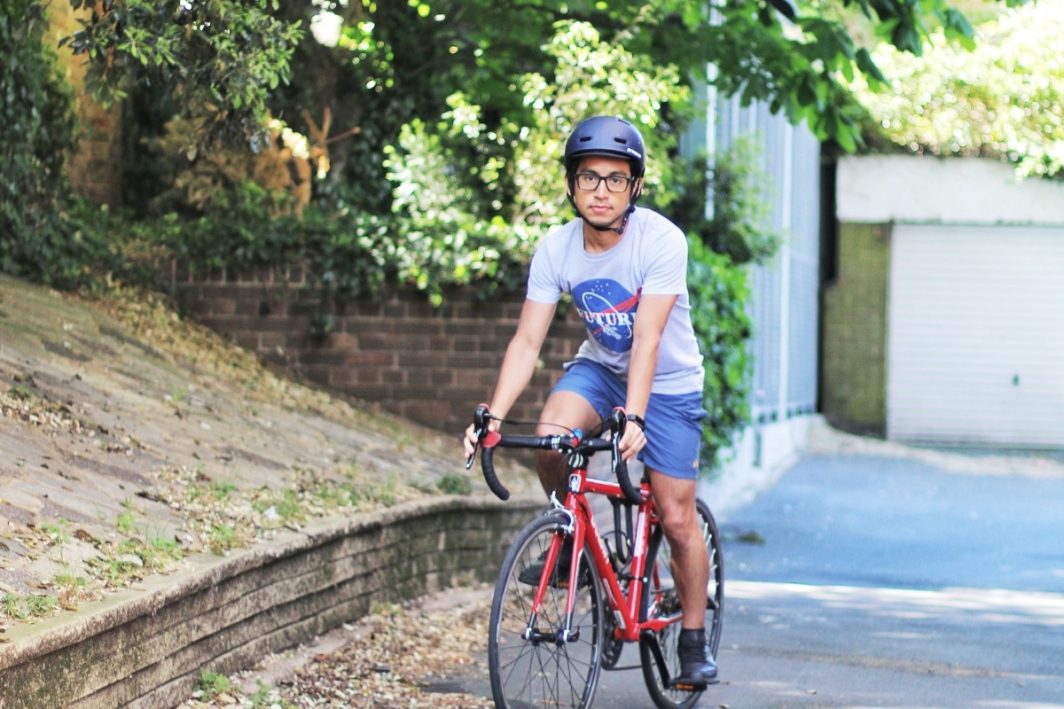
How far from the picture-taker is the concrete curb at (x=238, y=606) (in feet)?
14.6

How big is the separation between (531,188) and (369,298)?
158cm

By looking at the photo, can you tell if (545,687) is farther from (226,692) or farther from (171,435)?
(171,435)

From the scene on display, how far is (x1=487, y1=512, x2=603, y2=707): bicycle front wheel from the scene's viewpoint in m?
5.13

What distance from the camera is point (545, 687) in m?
5.25

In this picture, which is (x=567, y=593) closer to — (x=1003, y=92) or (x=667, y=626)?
(x=667, y=626)

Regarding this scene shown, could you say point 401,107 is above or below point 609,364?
above

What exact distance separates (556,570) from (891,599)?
5009 mm

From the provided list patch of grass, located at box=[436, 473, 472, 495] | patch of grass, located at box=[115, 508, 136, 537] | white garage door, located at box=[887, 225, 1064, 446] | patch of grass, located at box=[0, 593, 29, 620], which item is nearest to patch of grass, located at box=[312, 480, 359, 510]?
patch of grass, located at box=[436, 473, 472, 495]

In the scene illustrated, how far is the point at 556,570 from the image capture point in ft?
17.5

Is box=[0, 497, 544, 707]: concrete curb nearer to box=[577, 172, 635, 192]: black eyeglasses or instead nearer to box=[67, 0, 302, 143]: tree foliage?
box=[577, 172, 635, 192]: black eyeglasses

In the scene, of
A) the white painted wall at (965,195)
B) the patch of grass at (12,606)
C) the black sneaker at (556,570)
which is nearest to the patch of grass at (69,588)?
the patch of grass at (12,606)

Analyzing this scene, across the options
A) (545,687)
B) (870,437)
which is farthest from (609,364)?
(870,437)

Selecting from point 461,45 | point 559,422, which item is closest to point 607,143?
point 559,422

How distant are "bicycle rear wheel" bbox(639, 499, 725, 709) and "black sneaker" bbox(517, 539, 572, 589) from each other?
0.66 meters
